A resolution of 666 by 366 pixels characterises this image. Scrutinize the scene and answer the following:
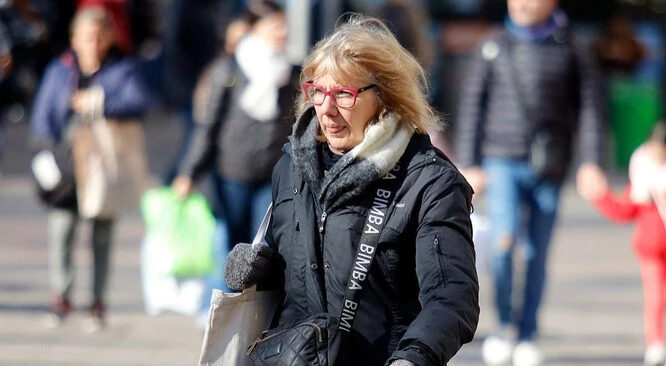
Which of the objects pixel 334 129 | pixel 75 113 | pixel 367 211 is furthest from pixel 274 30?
pixel 367 211

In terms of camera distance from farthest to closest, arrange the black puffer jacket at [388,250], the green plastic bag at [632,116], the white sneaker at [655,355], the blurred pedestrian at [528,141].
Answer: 1. the green plastic bag at [632,116]
2. the blurred pedestrian at [528,141]
3. the white sneaker at [655,355]
4. the black puffer jacket at [388,250]

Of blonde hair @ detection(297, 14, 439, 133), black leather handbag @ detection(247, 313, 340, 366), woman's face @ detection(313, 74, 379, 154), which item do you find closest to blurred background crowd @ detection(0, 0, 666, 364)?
blonde hair @ detection(297, 14, 439, 133)

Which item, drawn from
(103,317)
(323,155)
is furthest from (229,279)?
(103,317)

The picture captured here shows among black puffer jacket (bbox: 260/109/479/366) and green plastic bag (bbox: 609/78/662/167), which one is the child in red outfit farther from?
green plastic bag (bbox: 609/78/662/167)

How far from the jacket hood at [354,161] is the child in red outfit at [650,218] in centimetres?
405

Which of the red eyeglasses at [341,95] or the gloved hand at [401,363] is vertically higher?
the red eyeglasses at [341,95]

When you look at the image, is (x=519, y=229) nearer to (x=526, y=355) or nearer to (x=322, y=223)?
(x=526, y=355)

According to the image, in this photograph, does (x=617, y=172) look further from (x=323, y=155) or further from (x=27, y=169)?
(x=323, y=155)

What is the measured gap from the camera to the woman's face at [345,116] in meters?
4.10

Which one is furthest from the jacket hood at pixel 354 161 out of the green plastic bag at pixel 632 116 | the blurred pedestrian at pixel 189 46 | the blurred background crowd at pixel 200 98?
the green plastic bag at pixel 632 116

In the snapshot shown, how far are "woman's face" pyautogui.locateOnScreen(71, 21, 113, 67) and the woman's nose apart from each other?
4.89m

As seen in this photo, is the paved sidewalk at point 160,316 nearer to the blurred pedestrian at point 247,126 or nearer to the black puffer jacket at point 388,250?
the blurred pedestrian at point 247,126

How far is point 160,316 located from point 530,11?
9.40ft

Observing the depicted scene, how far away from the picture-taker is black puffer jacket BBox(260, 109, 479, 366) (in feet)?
12.9
